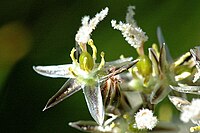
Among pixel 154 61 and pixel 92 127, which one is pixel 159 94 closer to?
pixel 154 61

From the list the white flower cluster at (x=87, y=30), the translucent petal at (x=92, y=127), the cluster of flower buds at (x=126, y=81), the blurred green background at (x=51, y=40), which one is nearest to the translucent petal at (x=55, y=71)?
the cluster of flower buds at (x=126, y=81)

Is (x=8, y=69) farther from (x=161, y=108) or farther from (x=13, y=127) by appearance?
(x=161, y=108)

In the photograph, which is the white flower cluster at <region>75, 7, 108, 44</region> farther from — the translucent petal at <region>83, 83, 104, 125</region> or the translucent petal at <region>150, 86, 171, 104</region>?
the translucent petal at <region>150, 86, 171, 104</region>

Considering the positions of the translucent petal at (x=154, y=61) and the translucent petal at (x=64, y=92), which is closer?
the translucent petal at (x=64, y=92)

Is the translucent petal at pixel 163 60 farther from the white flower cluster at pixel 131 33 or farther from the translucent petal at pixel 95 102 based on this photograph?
the translucent petal at pixel 95 102

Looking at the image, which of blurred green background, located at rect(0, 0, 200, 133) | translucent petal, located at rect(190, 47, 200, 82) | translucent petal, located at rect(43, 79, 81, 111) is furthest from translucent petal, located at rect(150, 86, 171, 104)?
blurred green background, located at rect(0, 0, 200, 133)
